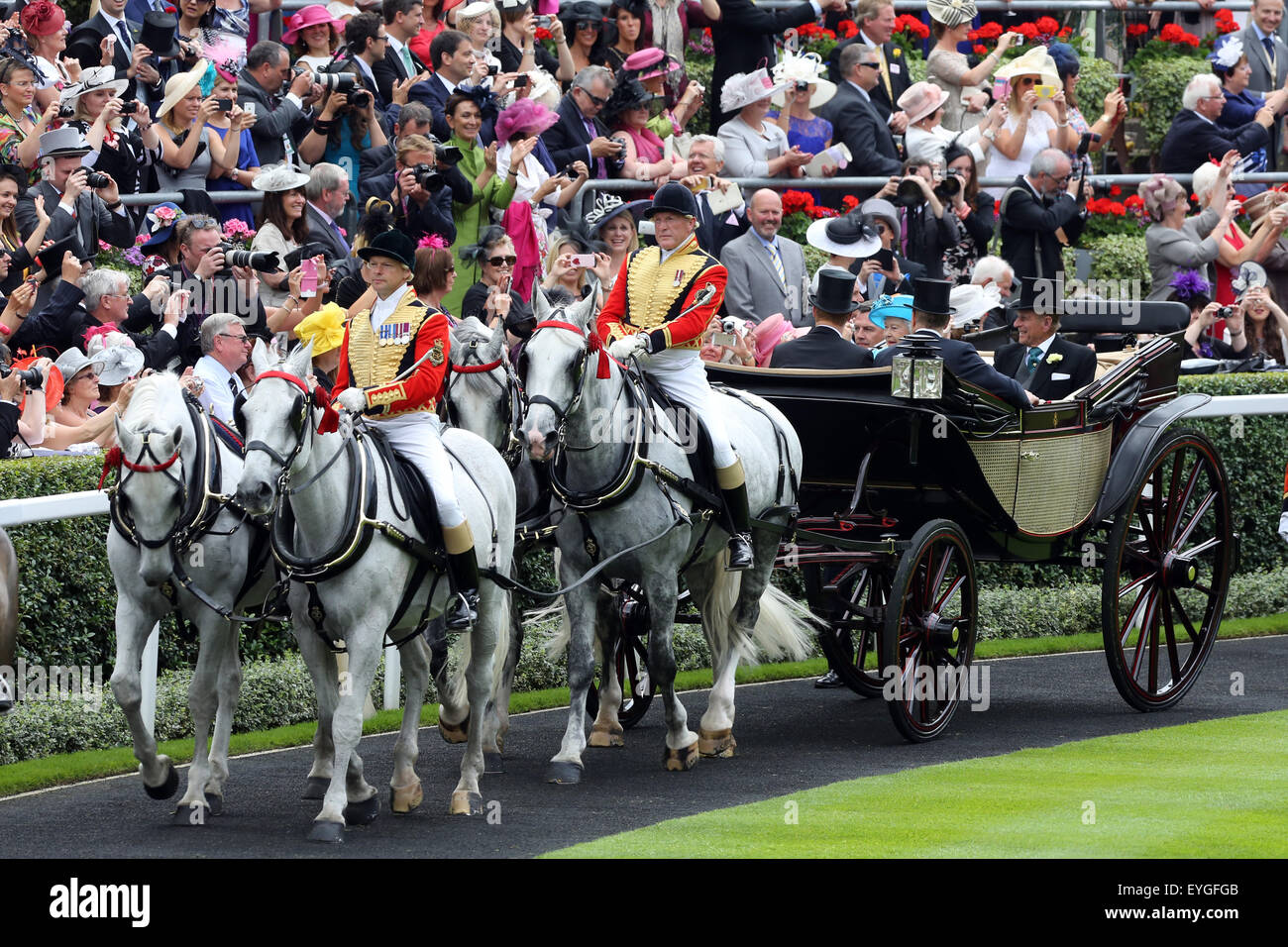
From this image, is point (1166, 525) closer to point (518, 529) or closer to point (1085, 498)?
point (1085, 498)

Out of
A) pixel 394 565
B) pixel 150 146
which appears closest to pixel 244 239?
pixel 150 146

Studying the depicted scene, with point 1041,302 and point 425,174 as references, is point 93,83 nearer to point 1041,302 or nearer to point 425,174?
point 425,174

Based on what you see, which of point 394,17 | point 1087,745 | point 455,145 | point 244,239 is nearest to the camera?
point 1087,745

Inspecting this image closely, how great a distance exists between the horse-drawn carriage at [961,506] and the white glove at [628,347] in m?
1.38

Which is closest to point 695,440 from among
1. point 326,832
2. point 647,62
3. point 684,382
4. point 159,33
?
point 684,382

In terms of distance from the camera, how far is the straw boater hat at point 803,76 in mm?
17984

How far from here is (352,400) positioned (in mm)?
8852

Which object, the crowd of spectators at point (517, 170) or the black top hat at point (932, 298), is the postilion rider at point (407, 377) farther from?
the black top hat at point (932, 298)

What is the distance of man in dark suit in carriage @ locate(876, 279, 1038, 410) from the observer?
37.3 feet

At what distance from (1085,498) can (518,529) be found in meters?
3.55

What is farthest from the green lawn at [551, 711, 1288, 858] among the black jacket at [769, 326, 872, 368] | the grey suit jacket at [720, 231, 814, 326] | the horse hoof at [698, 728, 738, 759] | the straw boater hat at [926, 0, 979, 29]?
the straw boater hat at [926, 0, 979, 29]

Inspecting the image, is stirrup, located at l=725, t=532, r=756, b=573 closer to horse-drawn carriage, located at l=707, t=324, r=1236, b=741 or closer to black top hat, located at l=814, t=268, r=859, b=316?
horse-drawn carriage, located at l=707, t=324, r=1236, b=741

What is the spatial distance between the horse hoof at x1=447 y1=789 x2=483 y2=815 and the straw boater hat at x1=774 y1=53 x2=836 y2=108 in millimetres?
9836

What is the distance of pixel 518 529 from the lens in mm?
10844
